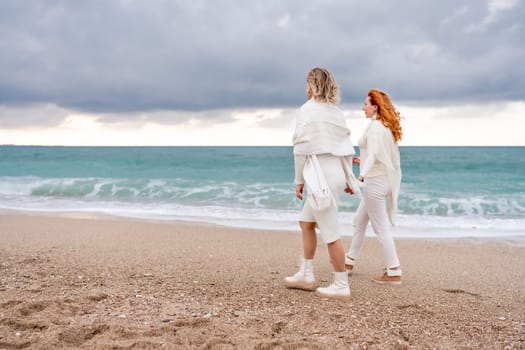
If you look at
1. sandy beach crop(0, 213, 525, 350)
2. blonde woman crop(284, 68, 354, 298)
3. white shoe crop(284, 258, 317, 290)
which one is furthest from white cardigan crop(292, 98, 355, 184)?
A: sandy beach crop(0, 213, 525, 350)

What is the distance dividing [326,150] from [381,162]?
2.86 feet

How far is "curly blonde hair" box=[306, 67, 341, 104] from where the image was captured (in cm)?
388

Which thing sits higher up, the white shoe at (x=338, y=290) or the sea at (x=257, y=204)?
the white shoe at (x=338, y=290)

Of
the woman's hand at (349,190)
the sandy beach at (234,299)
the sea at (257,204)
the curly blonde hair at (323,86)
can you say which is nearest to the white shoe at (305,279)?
the sandy beach at (234,299)

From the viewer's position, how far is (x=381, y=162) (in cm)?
445

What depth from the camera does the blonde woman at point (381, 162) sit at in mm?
4418

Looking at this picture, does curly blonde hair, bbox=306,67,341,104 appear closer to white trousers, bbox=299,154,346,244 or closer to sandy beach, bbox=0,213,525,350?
white trousers, bbox=299,154,346,244

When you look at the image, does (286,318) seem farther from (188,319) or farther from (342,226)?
(342,226)

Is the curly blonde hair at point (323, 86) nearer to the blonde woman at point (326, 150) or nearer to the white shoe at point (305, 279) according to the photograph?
the blonde woman at point (326, 150)

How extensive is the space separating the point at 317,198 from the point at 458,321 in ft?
4.82

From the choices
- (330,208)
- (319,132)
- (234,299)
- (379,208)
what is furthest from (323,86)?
(234,299)

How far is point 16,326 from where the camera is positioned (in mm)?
3129

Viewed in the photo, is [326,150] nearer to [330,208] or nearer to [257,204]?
[330,208]

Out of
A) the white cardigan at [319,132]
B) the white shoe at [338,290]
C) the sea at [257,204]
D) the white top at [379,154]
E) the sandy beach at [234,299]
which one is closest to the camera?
the sandy beach at [234,299]
